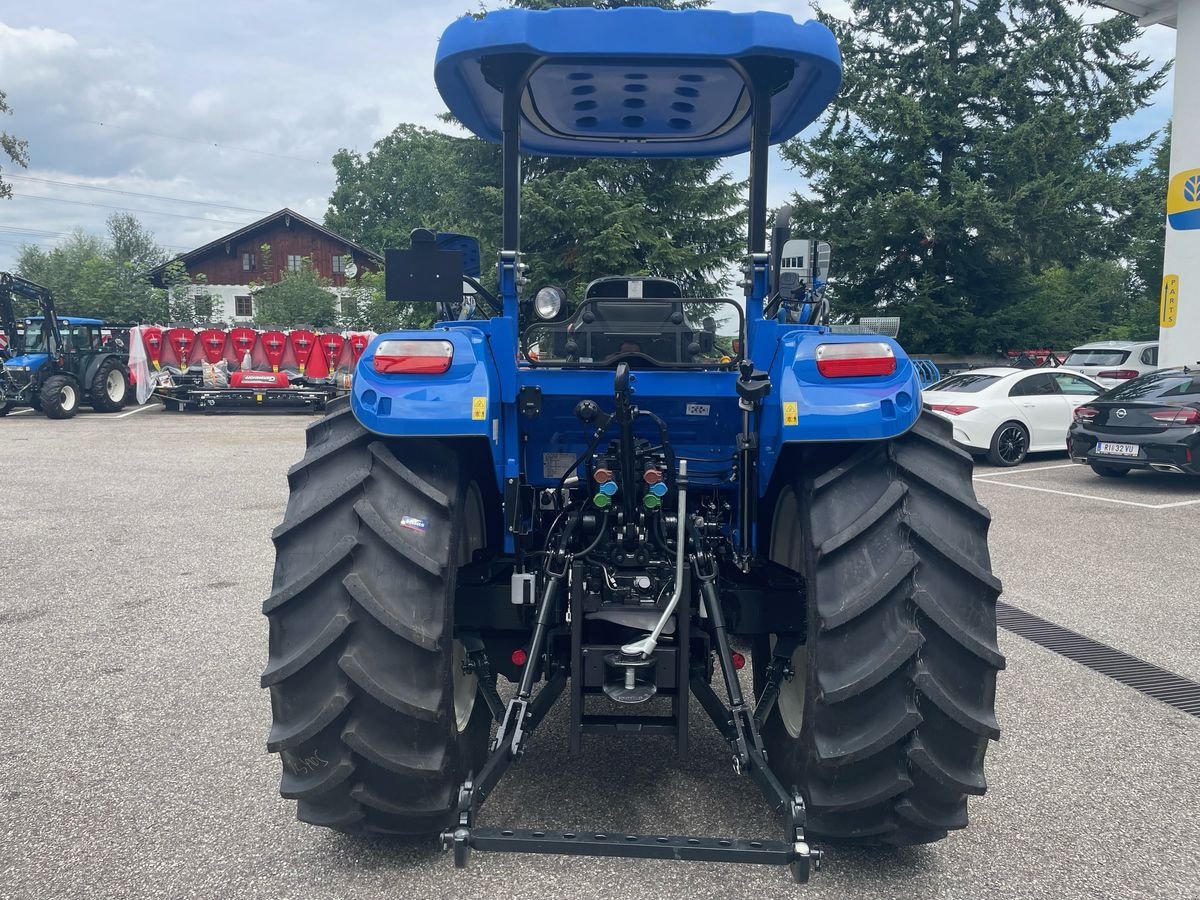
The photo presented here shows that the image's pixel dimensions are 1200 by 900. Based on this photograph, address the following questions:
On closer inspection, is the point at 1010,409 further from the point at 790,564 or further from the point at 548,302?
the point at 548,302

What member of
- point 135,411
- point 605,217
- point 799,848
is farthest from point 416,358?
point 135,411

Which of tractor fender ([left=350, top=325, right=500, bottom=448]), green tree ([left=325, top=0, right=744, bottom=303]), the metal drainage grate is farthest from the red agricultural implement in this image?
tractor fender ([left=350, top=325, right=500, bottom=448])

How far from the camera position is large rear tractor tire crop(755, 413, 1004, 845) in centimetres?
276

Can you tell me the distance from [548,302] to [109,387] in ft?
78.7

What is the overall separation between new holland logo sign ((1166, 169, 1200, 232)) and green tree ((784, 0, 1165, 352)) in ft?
19.6

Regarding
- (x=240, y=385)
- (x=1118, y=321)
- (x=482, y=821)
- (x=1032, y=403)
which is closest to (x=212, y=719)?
(x=482, y=821)

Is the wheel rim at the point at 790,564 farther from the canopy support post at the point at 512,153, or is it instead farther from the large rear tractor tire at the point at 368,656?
the canopy support post at the point at 512,153

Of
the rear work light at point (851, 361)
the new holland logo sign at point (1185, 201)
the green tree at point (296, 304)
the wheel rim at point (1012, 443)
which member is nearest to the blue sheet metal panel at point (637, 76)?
the rear work light at point (851, 361)

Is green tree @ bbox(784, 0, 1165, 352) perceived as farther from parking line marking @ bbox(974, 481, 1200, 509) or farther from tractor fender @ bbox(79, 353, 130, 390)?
tractor fender @ bbox(79, 353, 130, 390)

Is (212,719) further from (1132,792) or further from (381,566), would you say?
(1132,792)

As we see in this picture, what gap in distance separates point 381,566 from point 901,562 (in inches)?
59.8

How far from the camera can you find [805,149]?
2684 centimetres

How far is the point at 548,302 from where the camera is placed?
3539 mm

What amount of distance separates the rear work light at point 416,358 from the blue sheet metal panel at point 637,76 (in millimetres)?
878
